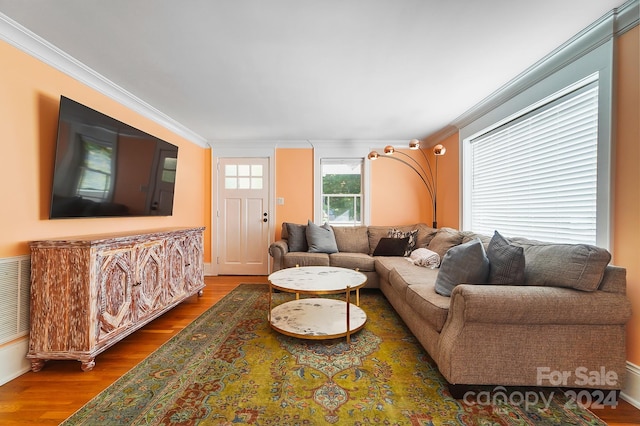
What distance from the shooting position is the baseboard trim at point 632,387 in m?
1.50

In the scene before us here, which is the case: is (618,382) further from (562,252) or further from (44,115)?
(44,115)

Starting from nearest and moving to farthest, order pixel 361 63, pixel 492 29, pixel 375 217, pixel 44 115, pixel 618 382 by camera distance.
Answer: pixel 618 382, pixel 492 29, pixel 44 115, pixel 361 63, pixel 375 217

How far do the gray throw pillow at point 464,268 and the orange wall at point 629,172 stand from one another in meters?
0.73

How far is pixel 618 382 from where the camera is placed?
1505 mm

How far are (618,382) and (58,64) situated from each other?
430 cm

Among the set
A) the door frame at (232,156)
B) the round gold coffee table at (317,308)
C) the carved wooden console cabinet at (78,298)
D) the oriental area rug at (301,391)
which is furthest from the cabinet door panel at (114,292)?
the door frame at (232,156)

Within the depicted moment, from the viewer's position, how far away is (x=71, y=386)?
5.44 ft

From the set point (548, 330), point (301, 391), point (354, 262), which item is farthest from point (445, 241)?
point (301, 391)

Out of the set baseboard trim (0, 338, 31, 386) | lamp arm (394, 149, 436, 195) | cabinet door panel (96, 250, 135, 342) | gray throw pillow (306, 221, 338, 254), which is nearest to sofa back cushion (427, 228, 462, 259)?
lamp arm (394, 149, 436, 195)

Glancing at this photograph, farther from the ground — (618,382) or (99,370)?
(618,382)

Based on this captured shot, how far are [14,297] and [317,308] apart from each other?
2.23m

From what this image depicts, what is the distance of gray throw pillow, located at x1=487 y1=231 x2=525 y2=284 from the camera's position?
172 cm

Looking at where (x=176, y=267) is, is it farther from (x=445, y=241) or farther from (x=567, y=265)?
(x=567, y=265)

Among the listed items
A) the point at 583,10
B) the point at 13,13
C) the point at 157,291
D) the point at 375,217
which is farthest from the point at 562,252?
the point at 13,13
